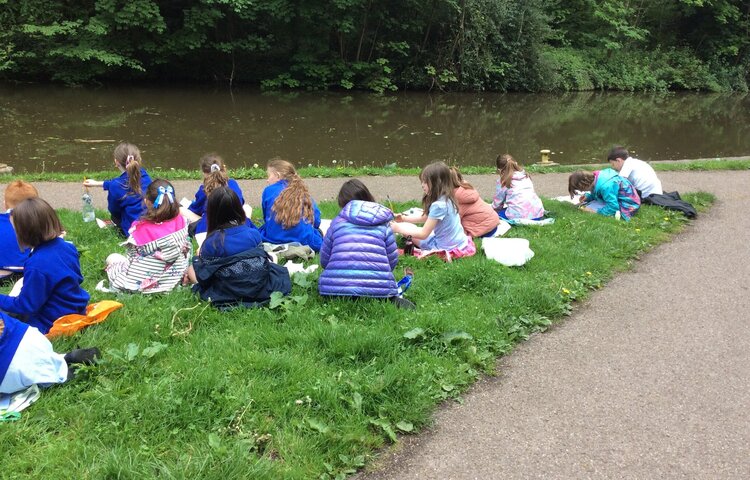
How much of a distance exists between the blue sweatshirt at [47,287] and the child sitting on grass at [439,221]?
A: 2.94 m

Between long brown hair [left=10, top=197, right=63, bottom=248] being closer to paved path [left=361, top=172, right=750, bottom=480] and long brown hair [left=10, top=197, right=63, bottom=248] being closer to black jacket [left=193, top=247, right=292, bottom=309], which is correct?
black jacket [left=193, top=247, right=292, bottom=309]

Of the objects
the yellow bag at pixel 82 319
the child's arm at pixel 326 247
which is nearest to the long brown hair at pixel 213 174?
the child's arm at pixel 326 247

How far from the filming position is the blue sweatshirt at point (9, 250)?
4875 millimetres

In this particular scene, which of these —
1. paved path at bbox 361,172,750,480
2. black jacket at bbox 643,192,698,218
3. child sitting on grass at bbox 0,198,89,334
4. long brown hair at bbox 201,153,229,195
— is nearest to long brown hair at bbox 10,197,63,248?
child sitting on grass at bbox 0,198,89,334

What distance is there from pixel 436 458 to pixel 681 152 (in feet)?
54.0

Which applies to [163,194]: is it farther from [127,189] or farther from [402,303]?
[402,303]

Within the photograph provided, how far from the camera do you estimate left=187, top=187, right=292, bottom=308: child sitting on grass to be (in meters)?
4.33

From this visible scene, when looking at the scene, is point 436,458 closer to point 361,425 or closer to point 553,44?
point 361,425

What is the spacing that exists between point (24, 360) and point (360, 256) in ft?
7.57

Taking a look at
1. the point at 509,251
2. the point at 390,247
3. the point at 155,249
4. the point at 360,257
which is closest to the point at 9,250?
the point at 155,249

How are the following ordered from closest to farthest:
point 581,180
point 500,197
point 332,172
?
point 500,197 < point 581,180 < point 332,172

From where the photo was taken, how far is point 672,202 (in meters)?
8.07

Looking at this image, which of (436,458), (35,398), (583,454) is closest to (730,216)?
(583,454)

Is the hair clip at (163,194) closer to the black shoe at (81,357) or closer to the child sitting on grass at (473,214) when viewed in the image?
the black shoe at (81,357)
